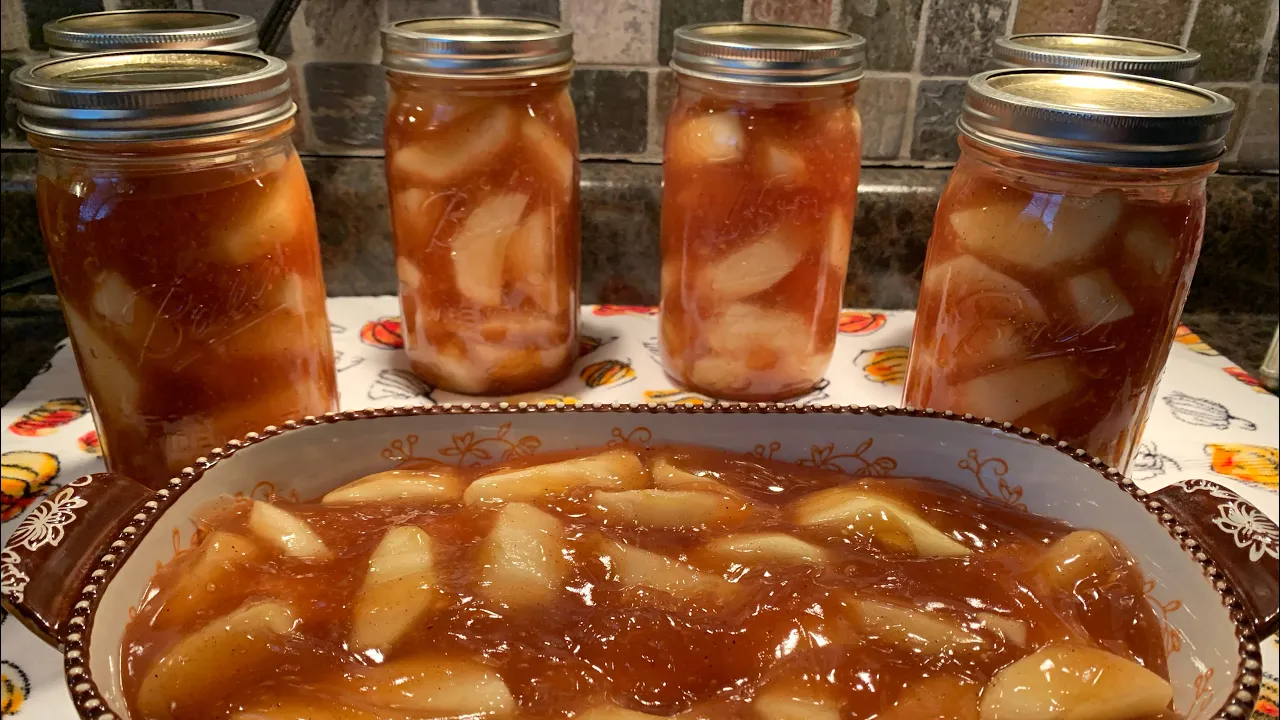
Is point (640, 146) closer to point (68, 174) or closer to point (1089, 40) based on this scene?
point (1089, 40)

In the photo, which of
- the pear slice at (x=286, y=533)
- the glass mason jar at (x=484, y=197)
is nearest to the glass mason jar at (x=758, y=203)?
the glass mason jar at (x=484, y=197)

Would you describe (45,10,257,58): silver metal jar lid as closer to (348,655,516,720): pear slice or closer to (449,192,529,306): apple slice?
(449,192,529,306): apple slice

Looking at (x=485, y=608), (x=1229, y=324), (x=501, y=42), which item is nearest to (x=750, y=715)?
(x=485, y=608)

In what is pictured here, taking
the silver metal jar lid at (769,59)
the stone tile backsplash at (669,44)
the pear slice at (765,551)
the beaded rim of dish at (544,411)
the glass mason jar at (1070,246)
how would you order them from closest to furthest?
1. the beaded rim of dish at (544,411)
2. the pear slice at (765,551)
3. the glass mason jar at (1070,246)
4. the silver metal jar lid at (769,59)
5. the stone tile backsplash at (669,44)

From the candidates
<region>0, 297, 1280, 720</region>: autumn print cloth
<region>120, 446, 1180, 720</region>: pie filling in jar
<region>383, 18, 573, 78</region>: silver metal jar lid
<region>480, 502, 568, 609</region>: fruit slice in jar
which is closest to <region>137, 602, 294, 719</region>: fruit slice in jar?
<region>120, 446, 1180, 720</region>: pie filling in jar

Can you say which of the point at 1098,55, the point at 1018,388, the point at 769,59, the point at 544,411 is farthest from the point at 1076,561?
the point at 1098,55

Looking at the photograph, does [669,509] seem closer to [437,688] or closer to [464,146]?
[437,688]

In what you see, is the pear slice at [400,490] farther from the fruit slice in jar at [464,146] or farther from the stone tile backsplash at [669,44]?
the stone tile backsplash at [669,44]
